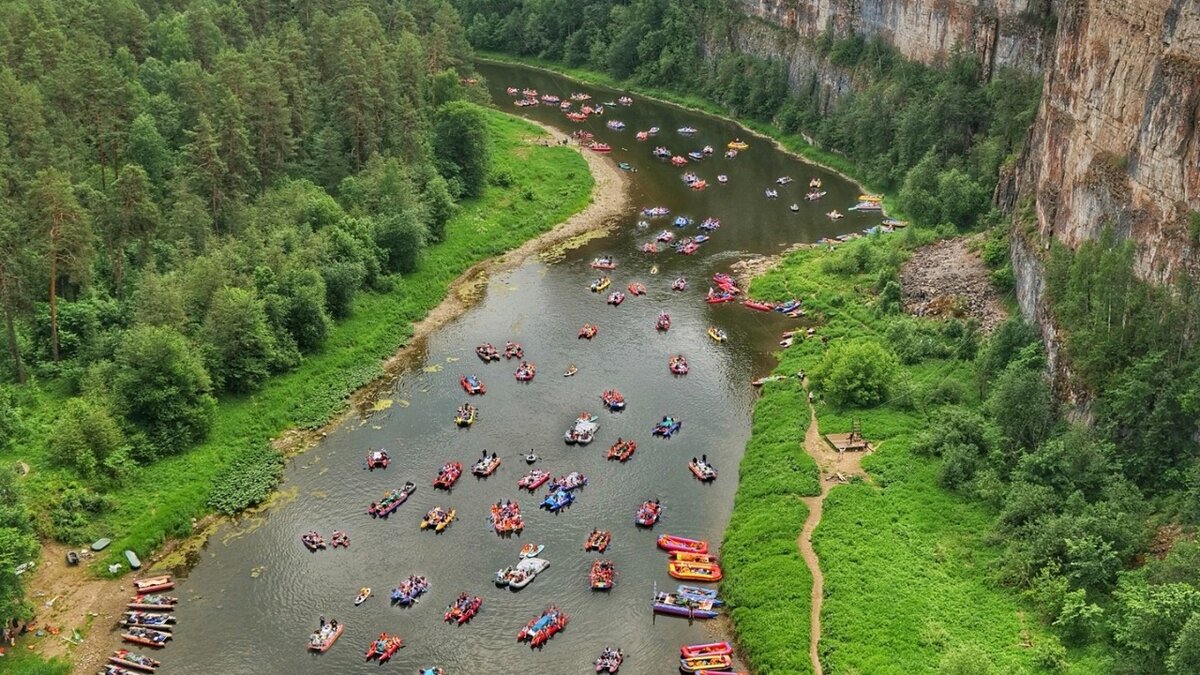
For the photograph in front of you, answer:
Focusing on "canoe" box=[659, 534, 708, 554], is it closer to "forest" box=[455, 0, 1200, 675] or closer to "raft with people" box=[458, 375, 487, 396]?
"forest" box=[455, 0, 1200, 675]

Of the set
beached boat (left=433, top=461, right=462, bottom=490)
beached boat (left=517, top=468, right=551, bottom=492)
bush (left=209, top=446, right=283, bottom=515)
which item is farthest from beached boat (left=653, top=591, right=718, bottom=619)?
bush (left=209, top=446, right=283, bottom=515)

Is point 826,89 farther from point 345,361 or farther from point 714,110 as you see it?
point 345,361

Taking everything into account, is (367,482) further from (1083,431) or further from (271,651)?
(1083,431)

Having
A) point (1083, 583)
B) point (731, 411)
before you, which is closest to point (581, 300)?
point (731, 411)

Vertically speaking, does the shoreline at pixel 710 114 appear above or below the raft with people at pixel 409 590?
below

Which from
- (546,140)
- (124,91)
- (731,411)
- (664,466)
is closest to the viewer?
(664,466)

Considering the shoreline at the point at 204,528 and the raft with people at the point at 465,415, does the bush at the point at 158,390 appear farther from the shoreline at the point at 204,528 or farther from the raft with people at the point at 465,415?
the raft with people at the point at 465,415

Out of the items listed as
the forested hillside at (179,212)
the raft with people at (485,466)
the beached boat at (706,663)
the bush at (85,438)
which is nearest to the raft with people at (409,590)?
the raft with people at (485,466)
